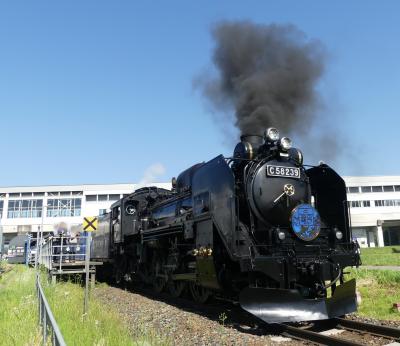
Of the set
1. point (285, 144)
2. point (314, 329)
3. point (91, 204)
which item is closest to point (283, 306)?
point (314, 329)

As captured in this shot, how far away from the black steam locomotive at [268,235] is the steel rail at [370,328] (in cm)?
23

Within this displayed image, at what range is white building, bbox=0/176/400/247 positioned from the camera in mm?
60688

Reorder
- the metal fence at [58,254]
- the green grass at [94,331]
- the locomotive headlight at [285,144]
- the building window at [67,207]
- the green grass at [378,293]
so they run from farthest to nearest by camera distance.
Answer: the building window at [67,207]
the metal fence at [58,254]
the green grass at [378,293]
the locomotive headlight at [285,144]
the green grass at [94,331]

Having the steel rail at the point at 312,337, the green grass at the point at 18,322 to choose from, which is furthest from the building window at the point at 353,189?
the steel rail at the point at 312,337

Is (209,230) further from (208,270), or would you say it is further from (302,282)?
(302,282)

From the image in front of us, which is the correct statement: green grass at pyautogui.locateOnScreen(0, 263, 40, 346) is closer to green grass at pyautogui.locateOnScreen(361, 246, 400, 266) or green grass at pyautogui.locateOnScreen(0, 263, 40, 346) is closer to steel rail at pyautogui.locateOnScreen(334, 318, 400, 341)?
steel rail at pyautogui.locateOnScreen(334, 318, 400, 341)

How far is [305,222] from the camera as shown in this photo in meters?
8.59

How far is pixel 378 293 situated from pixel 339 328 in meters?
4.72

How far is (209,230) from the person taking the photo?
28.9 ft

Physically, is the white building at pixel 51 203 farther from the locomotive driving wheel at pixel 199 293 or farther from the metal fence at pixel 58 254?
the locomotive driving wheel at pixel 199 293

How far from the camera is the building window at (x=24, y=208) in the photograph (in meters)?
62.1

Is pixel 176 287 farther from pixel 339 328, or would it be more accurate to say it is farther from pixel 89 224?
pixel 339 328

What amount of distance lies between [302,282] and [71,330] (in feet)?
15.4

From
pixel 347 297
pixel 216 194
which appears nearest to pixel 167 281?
pixel 216 194
